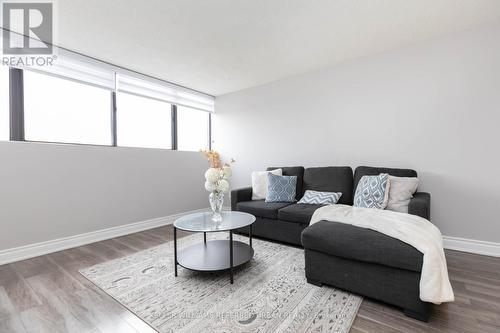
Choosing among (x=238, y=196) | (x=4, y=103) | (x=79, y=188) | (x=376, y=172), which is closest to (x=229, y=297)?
(x=238, y=196)

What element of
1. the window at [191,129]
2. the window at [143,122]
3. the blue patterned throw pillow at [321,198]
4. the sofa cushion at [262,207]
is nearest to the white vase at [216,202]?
the sofa cushion at [262,207]

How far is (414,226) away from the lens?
162 cm

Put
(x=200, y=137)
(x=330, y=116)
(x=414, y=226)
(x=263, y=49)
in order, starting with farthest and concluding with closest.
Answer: (x=200, y=137), (x=330, y=116), (x=263, y=49), (x=414, y=226)

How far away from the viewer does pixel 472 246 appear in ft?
7.89

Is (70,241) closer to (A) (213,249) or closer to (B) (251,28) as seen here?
(A) (213,249)

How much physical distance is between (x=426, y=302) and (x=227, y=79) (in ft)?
11.8

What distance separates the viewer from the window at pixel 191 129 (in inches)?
166

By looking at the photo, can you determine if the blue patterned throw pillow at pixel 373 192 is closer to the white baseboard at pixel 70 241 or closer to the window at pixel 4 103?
the white baseboard at pixel 70 241

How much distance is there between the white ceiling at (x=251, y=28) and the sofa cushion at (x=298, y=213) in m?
1.93

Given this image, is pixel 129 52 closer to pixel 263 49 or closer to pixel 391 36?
pixel 263 49

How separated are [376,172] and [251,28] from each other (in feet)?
7.13

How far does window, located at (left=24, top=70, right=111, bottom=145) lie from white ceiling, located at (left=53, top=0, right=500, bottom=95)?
499 mm

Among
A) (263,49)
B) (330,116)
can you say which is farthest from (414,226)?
(263,49)

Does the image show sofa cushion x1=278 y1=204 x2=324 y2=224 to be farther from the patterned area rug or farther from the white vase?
the white vase
